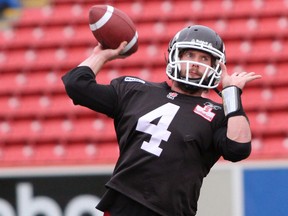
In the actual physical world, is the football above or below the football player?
above

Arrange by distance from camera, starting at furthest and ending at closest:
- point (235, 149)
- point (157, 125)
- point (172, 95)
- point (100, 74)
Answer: point (100, 74) < point (172, 95) < point (157, 125) < point (235, 149)

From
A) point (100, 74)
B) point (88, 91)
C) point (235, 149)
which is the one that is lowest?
point (100, 74)

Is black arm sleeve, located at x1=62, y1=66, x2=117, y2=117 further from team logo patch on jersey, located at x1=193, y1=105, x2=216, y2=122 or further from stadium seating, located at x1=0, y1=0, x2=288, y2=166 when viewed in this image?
stadium seating, located at x1=0, y1=0, x2=288, y2=166

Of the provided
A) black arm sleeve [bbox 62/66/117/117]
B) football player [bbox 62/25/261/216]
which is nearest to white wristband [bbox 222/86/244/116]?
football player [bbox 62/25/261/216]

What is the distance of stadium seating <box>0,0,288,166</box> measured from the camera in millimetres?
6965

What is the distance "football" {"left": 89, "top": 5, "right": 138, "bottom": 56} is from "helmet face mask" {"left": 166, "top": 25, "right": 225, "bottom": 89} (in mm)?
209

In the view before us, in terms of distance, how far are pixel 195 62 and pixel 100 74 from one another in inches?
179

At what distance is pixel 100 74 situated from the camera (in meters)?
7.79

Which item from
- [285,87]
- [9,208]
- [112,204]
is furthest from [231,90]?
[285,87]

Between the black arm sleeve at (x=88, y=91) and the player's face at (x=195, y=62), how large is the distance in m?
0.32

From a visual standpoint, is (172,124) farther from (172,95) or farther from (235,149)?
(235,149)

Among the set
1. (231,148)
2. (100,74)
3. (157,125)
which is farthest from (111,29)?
(100,74)

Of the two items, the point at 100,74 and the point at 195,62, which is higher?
the point at 195,62

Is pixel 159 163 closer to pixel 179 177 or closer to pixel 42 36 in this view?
pixel 179 177
